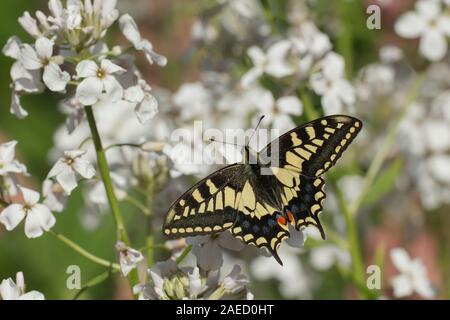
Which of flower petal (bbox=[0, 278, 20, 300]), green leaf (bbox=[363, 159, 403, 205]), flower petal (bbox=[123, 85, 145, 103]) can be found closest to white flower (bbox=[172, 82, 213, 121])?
green leaf (bbox=[363, 159, 403, 205])

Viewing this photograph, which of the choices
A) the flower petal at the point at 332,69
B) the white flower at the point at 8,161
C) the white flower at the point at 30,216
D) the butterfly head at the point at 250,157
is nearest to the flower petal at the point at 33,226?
the white flower at the point at 30,216

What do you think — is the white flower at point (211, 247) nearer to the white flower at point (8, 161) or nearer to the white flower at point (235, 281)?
the white flower at point (235, 281)

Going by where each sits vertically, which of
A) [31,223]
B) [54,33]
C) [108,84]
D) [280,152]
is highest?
[54,33]

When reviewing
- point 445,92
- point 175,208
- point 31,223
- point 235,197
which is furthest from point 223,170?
point 445,92

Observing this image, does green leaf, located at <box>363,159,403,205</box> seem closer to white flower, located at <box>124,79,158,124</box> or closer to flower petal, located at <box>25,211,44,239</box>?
white flower, located at <box>124,79,158,124</box>

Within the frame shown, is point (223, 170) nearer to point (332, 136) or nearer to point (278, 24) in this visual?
point (332, 136)

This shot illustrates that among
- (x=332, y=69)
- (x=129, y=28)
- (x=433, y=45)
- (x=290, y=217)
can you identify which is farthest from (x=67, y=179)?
(x=433, y=45)
